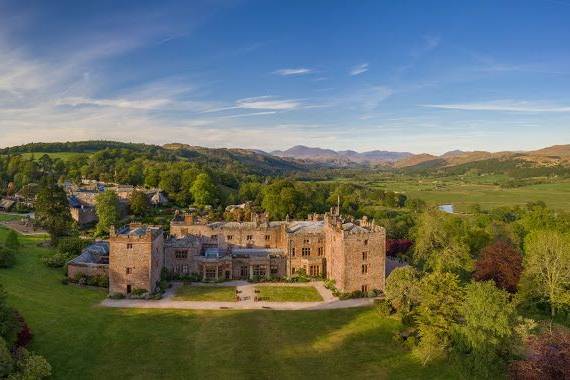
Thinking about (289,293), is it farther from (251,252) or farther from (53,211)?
(53,211)

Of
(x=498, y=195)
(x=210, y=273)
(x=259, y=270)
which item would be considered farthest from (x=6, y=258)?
(x=498, y=195)

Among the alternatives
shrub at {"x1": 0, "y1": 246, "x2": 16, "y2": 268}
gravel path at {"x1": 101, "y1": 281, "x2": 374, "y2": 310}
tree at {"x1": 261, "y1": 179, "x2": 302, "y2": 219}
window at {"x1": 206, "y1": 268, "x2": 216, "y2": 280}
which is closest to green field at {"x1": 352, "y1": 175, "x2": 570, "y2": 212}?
tree at {"x1": 261, "y1": 179, "x2": 302, "y2": 219}

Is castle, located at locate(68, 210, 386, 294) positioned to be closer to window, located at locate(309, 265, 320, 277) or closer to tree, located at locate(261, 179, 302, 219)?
window, located at locate(309, 265, 320, 277)

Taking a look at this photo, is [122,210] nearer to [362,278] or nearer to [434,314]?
[362,278]

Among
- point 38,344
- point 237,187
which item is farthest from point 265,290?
point 237,187

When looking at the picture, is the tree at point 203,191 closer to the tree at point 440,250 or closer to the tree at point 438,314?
the tree at point 440,250
